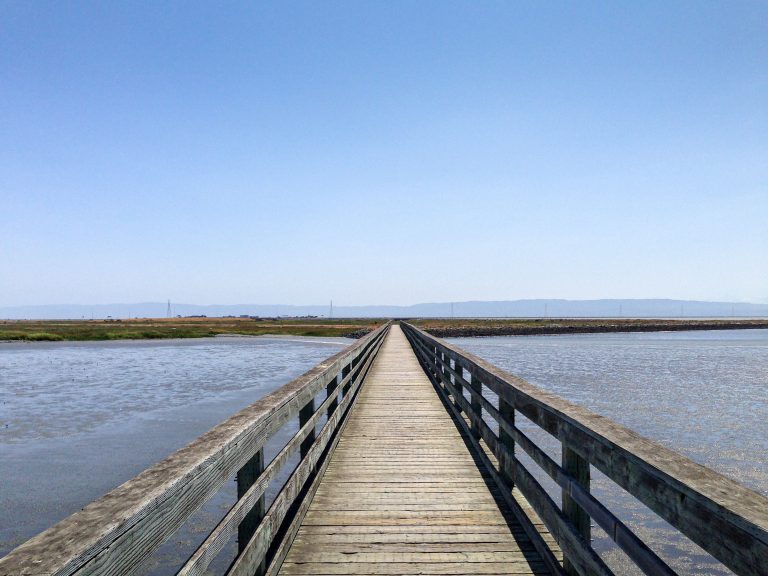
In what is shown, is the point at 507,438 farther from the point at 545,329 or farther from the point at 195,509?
the point at 545,329

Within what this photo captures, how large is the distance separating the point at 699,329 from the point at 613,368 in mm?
75921

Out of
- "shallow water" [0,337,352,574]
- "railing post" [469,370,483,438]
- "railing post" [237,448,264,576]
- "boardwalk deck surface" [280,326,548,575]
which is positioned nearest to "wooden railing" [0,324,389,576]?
"railing post" [237,448,264,576]

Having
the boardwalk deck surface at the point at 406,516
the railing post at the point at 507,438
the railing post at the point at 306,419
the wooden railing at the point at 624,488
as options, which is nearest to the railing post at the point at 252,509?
the boardwalk deck surface at the point at 406,516

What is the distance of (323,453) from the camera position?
569cm

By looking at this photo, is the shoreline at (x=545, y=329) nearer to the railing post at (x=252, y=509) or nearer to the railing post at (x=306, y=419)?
the railing post at (x=306, y=419)

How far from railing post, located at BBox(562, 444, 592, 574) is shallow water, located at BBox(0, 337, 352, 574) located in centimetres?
445

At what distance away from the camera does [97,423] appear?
13.8 m

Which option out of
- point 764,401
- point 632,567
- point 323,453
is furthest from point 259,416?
point 764,401

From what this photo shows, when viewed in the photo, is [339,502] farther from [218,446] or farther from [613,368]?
[613,368]

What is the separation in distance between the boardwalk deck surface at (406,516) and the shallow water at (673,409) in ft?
7.72

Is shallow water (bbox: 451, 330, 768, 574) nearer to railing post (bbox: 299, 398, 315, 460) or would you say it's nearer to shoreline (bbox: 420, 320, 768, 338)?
railing post (bbox: 299, 398, 315, 460)

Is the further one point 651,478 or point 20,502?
point 20,502

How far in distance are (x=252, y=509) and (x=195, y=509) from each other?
85 cm

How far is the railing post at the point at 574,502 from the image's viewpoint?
302cm
